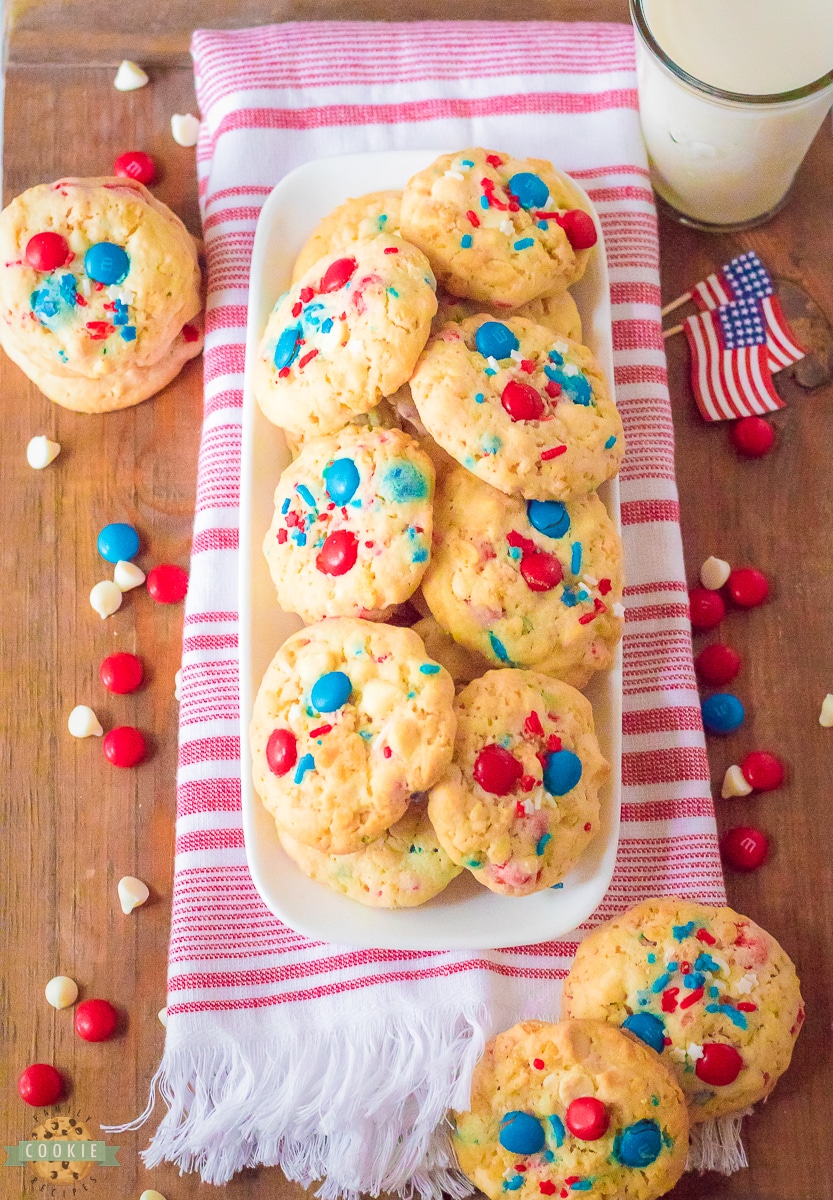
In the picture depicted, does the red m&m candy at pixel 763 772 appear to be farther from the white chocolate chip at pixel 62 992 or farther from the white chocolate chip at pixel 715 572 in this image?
the white chocolate chip at pixel 62 992

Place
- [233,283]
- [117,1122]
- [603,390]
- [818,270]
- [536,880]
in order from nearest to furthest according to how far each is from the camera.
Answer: [536,880]
[603,390]
[117,1122]
[233,283]
[818,270]

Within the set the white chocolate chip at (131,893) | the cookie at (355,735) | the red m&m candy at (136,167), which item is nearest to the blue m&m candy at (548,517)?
the cookie at (355,735)

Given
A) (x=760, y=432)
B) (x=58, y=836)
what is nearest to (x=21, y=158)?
(x=58, y=836)

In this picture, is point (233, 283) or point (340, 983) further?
point (233, 283)

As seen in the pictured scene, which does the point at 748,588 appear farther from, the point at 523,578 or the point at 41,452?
the point at 41,452

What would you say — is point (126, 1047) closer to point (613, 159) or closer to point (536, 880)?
point (536, 880)

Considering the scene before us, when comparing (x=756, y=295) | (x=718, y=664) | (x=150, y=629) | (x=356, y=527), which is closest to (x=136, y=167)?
(x=150, y=629)
